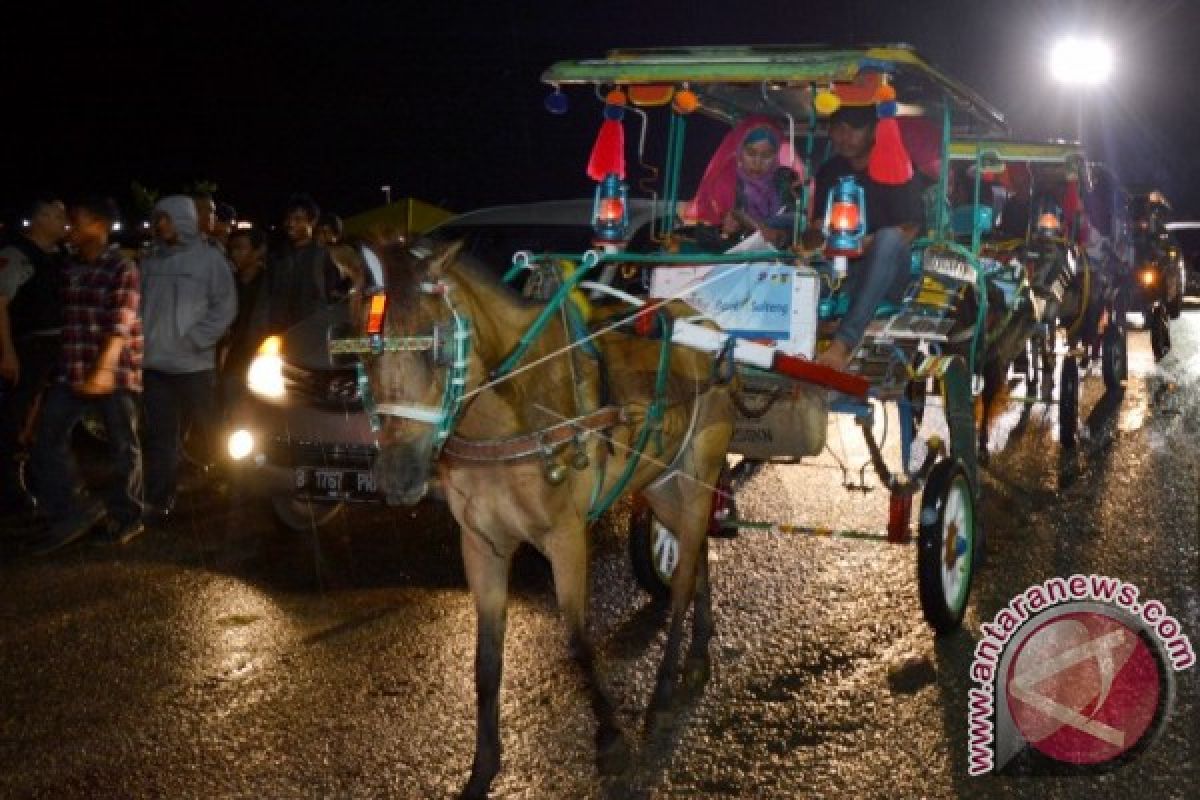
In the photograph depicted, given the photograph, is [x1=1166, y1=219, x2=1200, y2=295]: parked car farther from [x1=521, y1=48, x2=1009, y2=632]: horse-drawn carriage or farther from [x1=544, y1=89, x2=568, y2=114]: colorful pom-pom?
[x1=544, y1=89, x2=568, y2=114]: colorful pom-pom

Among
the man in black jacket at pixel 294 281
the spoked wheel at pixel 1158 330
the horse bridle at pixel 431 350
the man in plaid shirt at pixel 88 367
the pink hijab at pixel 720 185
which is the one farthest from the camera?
the spoked wheel at pixel 1158 330

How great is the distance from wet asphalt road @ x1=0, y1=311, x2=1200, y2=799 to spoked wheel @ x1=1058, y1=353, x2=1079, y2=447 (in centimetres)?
232

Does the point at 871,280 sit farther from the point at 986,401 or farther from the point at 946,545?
the point at 986,401

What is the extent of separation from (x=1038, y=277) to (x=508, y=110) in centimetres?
3255

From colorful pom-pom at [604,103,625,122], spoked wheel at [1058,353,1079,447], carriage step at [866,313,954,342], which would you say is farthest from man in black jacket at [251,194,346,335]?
spoked wheel at [1058,353,1079,447]

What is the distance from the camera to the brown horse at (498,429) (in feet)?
12.7

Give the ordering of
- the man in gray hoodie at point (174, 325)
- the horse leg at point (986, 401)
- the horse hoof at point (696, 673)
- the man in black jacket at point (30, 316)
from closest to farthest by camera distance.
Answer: the horse hoof at point (696, 673), the man in gray hoodie at point (174, 325), the man in black jacket at point (30, 316), the horse leg at point (986, 401)

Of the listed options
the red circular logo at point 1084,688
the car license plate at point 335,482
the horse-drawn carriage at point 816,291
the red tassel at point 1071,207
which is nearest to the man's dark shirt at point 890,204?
the horse-drawn carriage at point 816,291

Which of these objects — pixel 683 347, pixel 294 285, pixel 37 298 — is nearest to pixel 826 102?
pixel 683 347

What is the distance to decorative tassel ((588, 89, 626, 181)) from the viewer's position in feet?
21.9

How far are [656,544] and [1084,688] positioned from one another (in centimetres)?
218

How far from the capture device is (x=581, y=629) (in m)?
4.52

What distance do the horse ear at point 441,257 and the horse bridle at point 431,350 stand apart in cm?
3

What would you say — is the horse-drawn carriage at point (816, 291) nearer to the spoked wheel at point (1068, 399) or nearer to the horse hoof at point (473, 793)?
the horse hoof at point (473, 793)
